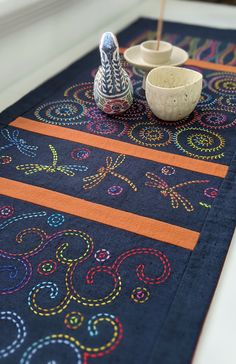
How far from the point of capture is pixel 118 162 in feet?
2.22

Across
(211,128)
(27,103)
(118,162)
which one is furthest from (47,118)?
(211,128)

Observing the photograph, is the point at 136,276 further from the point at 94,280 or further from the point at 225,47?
the point at 225,47

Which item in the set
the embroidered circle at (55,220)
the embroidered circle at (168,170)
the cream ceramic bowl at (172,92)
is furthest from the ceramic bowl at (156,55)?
the embroidered circle at (55,220)

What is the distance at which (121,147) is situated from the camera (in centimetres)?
71

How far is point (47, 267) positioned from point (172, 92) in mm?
363

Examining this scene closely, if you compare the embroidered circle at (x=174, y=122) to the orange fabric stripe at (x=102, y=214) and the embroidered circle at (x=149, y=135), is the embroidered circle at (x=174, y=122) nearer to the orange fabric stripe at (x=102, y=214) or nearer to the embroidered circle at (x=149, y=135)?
the embroidered circle at (x=149, y=135)

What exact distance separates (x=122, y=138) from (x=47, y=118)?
0.51 feet

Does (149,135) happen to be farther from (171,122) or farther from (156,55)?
(156,55)

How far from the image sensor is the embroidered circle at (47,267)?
500 millimetres

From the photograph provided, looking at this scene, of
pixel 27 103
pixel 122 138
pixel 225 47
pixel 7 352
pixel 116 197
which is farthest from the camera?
pixel 225 47

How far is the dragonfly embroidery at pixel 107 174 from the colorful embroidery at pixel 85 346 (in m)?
0.22

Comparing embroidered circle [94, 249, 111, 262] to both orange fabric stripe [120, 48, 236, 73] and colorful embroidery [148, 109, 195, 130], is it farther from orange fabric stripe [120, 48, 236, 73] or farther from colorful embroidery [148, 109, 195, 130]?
orange fabric stripe [120, 48, 236, 73]

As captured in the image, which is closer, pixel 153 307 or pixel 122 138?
pixel 153 307

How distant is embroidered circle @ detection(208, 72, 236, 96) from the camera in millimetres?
885
